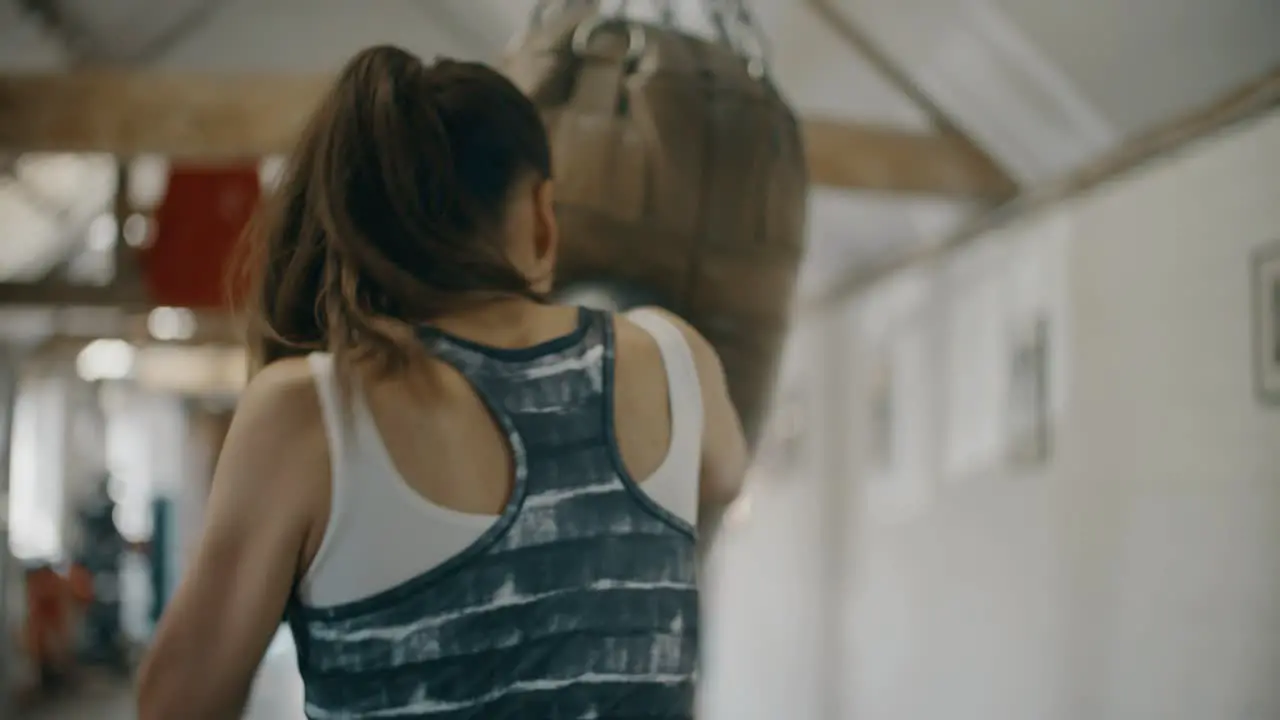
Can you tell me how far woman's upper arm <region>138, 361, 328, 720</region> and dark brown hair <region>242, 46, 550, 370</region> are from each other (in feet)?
0.19

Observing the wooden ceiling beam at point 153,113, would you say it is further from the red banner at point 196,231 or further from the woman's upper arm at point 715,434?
the woman's upper arm at point 715,434

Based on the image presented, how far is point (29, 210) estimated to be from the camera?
717cm

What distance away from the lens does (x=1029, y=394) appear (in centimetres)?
350

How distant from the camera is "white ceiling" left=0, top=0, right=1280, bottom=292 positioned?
9.14 feet

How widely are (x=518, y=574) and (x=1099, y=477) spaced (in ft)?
8.12

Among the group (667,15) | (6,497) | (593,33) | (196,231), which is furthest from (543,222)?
(6,497)

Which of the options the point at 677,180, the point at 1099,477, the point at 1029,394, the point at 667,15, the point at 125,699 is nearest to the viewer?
the point at 677,180

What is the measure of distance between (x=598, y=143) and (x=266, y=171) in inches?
175

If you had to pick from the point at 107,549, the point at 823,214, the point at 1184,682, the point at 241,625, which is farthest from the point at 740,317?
the point at 107,549

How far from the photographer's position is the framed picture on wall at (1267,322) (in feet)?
8.14

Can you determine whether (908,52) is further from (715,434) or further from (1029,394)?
(715,434)

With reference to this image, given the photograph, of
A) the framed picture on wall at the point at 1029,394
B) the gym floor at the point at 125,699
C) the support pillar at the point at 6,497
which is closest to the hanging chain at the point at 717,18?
the framed picture on wall at the point at 1029,394

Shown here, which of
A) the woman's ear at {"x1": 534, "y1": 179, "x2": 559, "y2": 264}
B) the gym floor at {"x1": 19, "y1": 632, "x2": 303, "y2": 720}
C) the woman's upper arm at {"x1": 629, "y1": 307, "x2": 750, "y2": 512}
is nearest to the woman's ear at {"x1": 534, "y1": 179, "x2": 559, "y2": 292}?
the woman's ear at {"x1": 534, "y1": 179, "x2": 559, "y2": 264}

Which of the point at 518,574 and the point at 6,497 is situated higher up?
the point at 6,497
